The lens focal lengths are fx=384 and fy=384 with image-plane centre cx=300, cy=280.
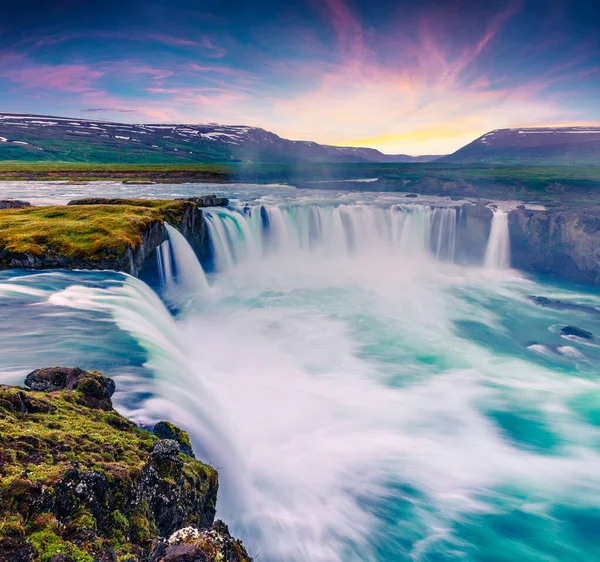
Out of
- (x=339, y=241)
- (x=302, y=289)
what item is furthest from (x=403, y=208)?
(x=302, y=289)

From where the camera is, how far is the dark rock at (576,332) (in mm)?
23422

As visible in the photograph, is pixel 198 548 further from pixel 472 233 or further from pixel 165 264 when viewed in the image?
pixel 472 233

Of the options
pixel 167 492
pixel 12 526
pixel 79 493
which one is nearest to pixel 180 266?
pixel 167 492

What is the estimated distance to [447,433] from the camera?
555 inches

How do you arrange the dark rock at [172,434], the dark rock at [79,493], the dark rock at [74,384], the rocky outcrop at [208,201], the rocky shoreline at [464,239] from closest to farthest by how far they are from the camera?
the dark rock at [79,493]
the dark rock at [74,384]
the dark rock at [172,434]
the rocky shoreline at [464,239]
the rocky outcrop at [208,201]

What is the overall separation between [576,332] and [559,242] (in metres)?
17.4

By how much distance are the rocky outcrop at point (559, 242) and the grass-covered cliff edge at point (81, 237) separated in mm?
34627

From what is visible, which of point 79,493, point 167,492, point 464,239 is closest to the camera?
point 79,493

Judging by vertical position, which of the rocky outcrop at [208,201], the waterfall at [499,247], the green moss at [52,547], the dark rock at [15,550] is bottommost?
the waterfall at [499,247]

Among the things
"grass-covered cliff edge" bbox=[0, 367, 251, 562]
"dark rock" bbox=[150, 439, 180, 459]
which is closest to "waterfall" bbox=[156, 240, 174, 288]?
"grass-covered cliff edge" bbox=[0, 367, 251, 562]

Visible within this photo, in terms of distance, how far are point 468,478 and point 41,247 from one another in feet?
66.5

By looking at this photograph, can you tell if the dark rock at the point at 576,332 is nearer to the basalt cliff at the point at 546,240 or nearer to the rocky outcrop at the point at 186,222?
the basalt cliff at the point at 546,240

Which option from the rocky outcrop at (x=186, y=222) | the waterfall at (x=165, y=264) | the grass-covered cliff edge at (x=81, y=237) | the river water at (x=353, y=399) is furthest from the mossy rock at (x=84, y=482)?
the rocky outcrop at (x=186, y=222)

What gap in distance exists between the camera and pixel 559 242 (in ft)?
123
